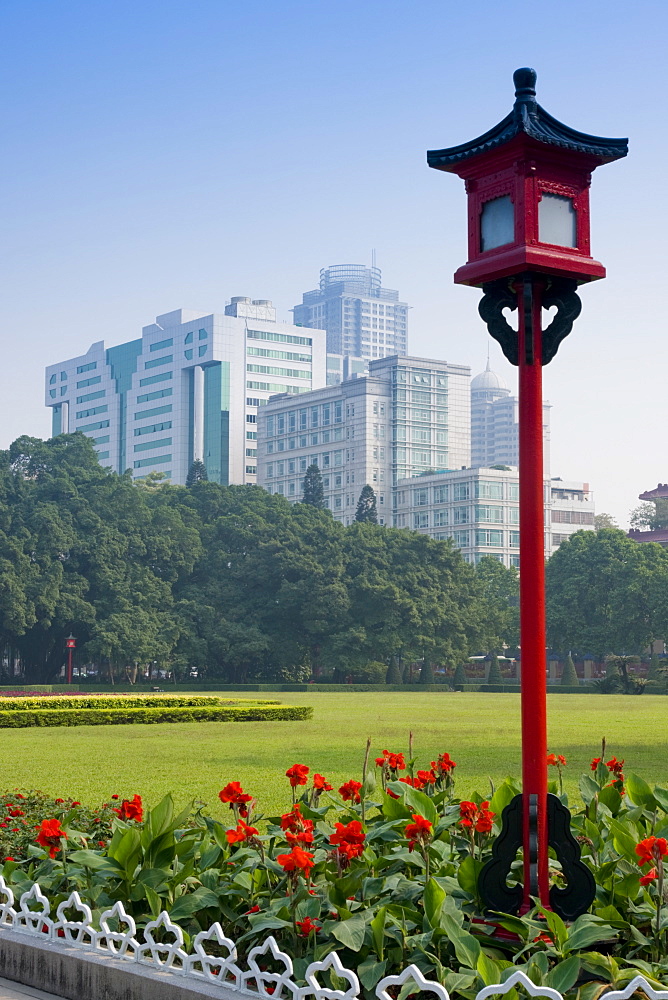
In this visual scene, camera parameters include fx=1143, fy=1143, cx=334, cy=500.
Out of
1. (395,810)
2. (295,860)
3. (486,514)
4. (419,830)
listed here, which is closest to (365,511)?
(486,514)

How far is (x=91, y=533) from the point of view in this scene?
43594mm

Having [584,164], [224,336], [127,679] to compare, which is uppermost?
[224,336]

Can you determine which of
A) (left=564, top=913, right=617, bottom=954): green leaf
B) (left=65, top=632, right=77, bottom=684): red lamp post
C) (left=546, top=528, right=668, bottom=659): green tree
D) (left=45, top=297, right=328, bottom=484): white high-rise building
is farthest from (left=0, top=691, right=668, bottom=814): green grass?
(left=45, top=297, right=328, bottom=484): white high-rise building

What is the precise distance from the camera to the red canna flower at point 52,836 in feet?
15.5

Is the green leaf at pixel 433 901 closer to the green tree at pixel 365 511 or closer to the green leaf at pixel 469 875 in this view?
the green leaf at pixel 469 875

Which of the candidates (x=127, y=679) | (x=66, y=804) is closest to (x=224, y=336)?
(x=127, y=679)

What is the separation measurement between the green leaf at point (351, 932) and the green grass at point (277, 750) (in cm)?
555

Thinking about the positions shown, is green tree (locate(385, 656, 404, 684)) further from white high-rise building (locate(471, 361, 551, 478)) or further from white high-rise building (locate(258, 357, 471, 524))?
white high-rise building (locate(471, 361, 551, 478))

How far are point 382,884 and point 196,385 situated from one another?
108 meters

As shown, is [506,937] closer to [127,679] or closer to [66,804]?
[66,804]

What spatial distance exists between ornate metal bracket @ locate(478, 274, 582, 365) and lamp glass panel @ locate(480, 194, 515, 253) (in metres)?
0.14

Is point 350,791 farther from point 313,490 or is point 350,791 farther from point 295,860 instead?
point 313,490

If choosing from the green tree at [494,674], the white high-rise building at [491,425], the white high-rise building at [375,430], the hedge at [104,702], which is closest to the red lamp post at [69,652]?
the hedge at [104,702]

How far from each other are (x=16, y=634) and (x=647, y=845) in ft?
128
